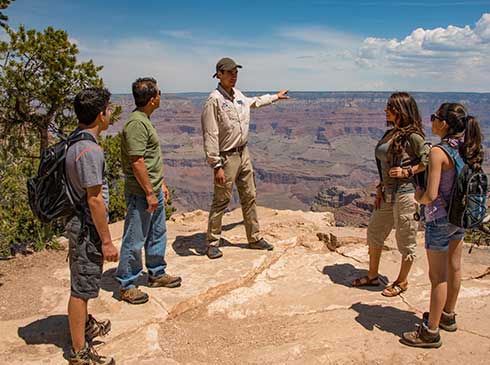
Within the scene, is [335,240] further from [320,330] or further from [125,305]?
[125,305]

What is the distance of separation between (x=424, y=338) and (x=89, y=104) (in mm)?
2843

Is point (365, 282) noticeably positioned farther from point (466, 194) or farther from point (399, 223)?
point (466, 194)

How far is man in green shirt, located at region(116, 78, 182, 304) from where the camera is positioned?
3.73m

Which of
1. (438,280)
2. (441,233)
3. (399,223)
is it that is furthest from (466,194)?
→ (399,223)

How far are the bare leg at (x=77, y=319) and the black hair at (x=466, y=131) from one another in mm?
2739

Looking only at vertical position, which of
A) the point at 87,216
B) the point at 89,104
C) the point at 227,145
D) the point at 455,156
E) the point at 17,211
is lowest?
the point at 17,211

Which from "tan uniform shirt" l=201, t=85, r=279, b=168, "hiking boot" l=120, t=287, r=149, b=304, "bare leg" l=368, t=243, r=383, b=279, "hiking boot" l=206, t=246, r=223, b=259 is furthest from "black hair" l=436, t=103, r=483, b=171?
"hiking boot" l=206, t=246, r=223, b=259

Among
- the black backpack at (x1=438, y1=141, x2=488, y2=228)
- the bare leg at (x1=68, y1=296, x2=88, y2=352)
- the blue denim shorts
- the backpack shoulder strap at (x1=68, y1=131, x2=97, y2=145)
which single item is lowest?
the bare leg at (x1=68, y1=296, x2=88, y2=352)

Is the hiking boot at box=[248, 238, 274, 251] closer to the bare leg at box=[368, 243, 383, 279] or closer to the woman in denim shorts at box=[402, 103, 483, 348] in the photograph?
the bare leg at box=[368, 243, 383, 279]

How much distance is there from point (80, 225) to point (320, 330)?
2058 millimetres

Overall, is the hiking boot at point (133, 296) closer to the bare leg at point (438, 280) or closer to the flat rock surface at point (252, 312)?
the flat rock surface at point (252, 312)

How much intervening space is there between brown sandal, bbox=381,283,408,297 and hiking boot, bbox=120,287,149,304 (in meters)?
2.24

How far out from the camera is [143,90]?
382 cm

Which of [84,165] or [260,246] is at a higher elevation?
[84,165]
